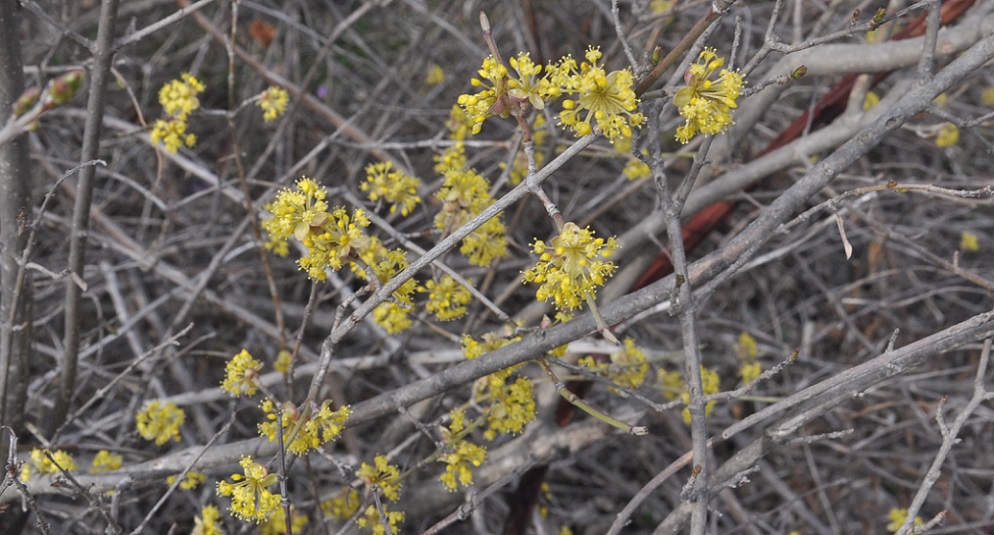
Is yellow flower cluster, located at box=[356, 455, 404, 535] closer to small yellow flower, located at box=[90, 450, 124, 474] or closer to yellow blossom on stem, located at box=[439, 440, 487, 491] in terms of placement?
yellow blossom on stem, located at box=[439, 440, 487, 491]

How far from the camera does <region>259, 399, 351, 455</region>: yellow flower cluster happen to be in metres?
1.62

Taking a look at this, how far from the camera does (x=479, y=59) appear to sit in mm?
3465

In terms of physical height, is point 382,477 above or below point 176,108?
below

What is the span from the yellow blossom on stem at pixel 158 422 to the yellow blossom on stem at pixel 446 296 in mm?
873

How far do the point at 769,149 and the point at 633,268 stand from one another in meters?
0.60

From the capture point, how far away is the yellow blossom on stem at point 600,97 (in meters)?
1.29

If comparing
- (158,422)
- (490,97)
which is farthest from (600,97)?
(158,422)

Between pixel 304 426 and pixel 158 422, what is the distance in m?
0.78

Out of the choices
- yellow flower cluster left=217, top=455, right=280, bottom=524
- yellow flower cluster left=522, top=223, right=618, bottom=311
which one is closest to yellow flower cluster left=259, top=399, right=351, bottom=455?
yellow flower cluster left=217, top=455, right=280, bottom=524

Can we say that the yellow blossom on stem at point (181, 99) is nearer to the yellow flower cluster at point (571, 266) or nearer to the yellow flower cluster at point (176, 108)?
the yellow flower cluster at point (176, 108)

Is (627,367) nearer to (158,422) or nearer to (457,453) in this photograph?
(457,453)

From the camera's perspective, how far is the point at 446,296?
1.86 m

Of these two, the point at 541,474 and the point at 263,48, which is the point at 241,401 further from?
the point at 263,48

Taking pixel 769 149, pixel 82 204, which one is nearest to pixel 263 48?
pixel 82 204
